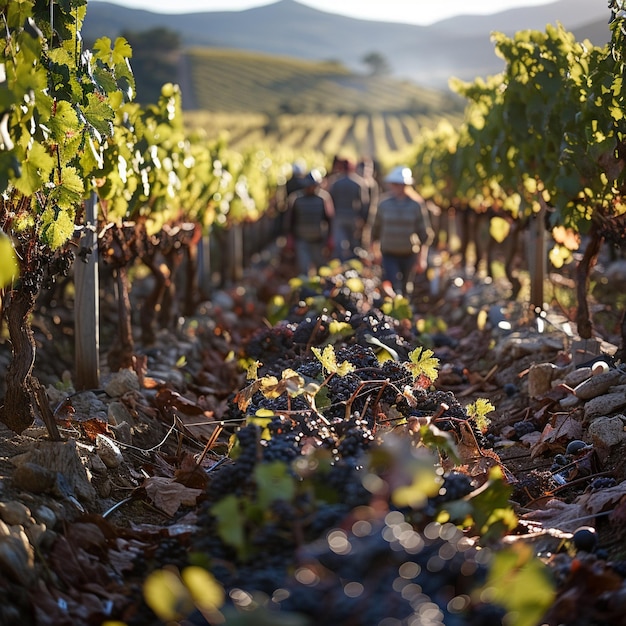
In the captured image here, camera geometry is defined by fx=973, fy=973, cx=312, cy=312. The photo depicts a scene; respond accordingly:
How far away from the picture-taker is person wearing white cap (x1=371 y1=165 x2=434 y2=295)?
34.0 feet

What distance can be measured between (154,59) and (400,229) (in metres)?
89.5

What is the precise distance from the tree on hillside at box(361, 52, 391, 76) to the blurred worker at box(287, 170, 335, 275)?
14326 centimetres

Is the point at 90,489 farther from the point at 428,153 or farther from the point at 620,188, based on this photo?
the point at 428,153

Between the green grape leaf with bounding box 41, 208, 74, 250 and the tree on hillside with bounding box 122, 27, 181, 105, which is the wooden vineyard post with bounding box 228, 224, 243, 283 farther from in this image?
the tree on hillside with bounding box 122, 27, 181, 105

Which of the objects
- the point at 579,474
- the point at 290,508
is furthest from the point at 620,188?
the point at 290,508

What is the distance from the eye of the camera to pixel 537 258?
9297 millimetres

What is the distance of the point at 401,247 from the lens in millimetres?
10422

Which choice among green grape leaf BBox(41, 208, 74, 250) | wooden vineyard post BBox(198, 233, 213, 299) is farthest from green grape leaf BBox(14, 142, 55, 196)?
wooden vineyard post BBox(198, 233, 213, 299)

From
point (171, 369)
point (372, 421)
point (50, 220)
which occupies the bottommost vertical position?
point (171, 369)

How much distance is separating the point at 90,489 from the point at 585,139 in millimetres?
4405

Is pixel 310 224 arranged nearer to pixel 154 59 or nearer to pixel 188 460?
pixel 188 460

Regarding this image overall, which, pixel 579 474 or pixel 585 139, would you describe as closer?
pixel 579 474

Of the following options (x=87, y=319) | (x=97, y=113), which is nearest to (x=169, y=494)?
(x=97, y=113)

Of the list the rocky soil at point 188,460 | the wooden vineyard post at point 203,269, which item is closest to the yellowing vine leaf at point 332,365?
the rocky soil at point 188,460
